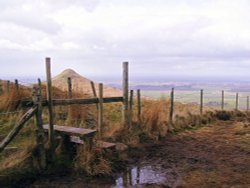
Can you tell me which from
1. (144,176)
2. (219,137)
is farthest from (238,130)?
(144,176)

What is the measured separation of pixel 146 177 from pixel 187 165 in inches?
54.2

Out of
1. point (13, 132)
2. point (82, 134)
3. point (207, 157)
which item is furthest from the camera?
point (207, 157)

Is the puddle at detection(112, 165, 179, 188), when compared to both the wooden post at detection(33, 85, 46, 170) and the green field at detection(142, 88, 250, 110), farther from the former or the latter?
the green field at detection(142, 88, 250, 110)

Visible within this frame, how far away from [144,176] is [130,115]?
3161 mm

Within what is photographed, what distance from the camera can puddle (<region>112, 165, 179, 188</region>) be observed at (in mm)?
6496

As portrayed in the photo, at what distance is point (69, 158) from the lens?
24.1 ft

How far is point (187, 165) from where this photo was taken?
7.74 meters

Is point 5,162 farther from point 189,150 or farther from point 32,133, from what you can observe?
point 189,150

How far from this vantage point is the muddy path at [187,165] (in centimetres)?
646

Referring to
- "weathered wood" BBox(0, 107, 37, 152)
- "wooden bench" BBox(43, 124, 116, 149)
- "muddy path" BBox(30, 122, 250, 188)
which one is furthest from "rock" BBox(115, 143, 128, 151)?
"weathered wood" BBox(0, 107, 37, 152)

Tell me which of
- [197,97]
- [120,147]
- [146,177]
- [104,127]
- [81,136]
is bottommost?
[197,97]

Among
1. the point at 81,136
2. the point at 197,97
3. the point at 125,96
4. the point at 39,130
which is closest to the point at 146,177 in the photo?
the point at 81,136

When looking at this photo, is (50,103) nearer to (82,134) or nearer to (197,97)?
(82,134)

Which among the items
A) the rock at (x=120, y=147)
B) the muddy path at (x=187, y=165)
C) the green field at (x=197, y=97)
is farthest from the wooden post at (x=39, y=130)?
the green field at (x=197, y=97)
